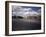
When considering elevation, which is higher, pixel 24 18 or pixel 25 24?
pixel 24 18

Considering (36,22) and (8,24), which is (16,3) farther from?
(36,22)

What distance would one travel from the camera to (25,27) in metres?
1.66

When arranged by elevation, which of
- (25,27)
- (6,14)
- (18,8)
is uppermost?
(18,8)

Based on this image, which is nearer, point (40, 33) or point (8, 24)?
point (8, 24)

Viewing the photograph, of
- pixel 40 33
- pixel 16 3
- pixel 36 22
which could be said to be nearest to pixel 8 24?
pixel 16 3

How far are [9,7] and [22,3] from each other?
26 centimetres

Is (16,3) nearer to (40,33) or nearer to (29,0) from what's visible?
(29,0)

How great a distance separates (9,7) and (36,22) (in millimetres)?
594

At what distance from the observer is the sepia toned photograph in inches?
62.8

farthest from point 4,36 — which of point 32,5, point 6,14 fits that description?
point 32,5

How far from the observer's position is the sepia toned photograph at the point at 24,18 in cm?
159

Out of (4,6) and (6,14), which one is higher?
(4,6)

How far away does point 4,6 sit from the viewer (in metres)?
1.59

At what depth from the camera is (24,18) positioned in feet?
5.42
